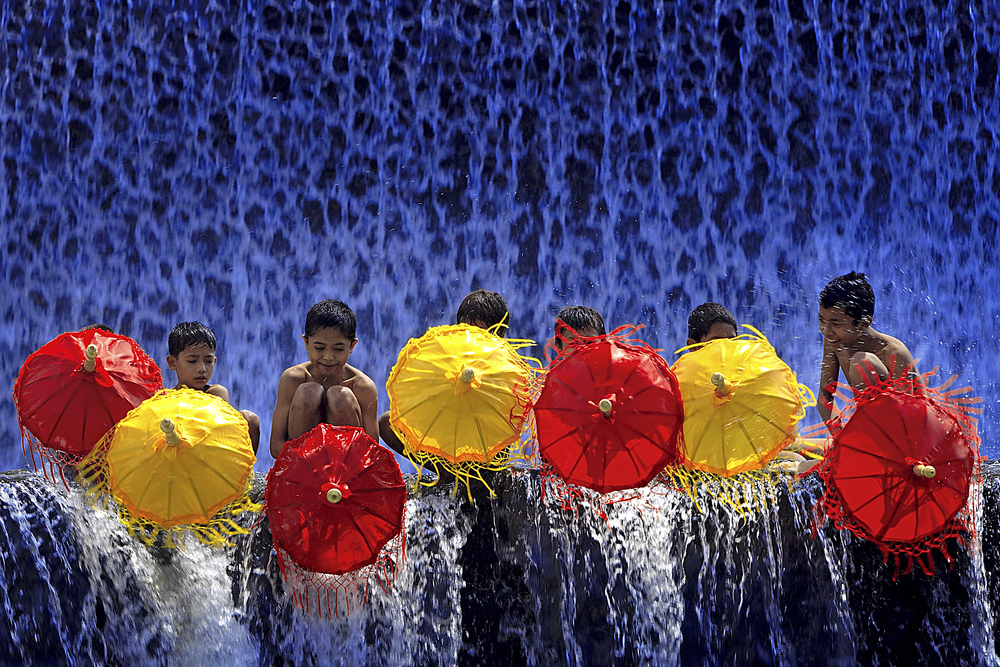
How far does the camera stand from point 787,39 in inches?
281

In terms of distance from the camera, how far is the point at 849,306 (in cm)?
350

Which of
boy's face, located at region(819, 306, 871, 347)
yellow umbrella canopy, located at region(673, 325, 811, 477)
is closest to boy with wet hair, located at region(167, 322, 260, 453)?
yellow umbrella canopy, located at region(673, 325, 811, 477)

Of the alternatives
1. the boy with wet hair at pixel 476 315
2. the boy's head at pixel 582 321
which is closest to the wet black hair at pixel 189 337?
the boy with wet hair at pixel 476 315

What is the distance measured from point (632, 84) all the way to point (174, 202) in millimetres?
3724

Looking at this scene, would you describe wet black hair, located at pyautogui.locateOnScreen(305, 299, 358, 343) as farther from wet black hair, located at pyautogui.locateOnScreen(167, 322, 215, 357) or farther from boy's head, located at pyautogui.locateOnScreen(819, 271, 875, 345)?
boy's head, located at pyautogui.locateOnScreen(819, 271, 875, 345)

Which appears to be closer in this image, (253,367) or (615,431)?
(615,431)

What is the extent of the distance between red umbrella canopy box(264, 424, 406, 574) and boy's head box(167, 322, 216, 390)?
1654 mm

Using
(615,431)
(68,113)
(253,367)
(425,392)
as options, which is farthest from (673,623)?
(68,113)

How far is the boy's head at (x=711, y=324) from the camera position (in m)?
3.91

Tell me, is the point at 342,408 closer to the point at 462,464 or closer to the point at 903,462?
the point at 462,464

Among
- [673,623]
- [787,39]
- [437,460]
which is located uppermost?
[787,39]

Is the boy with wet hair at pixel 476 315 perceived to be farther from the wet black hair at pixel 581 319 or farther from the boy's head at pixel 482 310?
the wet black hair at pixel 581 319

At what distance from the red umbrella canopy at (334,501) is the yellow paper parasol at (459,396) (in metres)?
0.14

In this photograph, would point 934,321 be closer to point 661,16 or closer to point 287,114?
point 661,16
